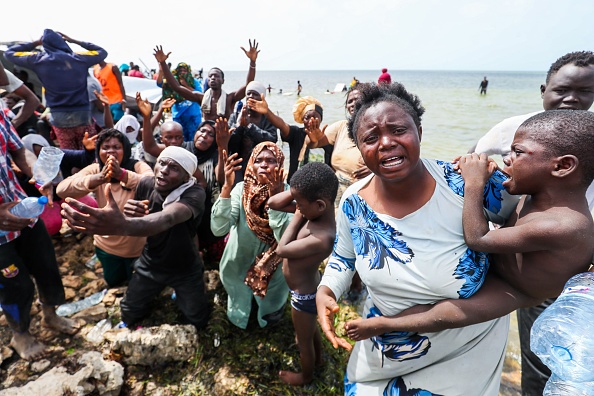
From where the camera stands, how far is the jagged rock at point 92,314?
10.5 ft

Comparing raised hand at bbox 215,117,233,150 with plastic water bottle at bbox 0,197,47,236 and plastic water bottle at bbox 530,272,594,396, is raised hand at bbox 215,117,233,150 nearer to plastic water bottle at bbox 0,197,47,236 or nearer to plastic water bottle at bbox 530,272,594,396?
plastic water bottle at bbox 0,197,47,236

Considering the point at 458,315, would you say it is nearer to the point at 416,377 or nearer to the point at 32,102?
the point at 416,377

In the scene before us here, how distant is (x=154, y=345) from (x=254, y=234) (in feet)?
4.03

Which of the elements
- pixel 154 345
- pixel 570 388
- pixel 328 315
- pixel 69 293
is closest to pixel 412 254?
pixel 328 315

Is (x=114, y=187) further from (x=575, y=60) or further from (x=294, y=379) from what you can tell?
(x=575, y=60)

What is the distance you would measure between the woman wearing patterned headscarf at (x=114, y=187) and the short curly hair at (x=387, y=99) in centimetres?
230

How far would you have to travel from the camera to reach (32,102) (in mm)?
3270

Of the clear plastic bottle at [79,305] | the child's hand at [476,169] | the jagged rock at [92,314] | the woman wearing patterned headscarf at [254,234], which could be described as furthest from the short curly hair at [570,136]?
the clear plastic bottle at [79,305]

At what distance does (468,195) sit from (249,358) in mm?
2337

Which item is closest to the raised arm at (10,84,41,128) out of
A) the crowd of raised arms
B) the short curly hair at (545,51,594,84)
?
the crowd of raised arms

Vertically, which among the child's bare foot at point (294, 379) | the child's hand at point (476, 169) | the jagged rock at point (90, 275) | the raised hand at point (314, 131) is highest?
the child's hand at point (476, 169)

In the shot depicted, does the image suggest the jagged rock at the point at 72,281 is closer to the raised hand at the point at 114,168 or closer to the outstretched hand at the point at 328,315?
the raised hand at the point at 114,168

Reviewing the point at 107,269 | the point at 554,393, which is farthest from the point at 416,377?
the point at 107,269

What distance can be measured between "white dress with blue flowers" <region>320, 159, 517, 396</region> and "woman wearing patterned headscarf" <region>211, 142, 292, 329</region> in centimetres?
126
